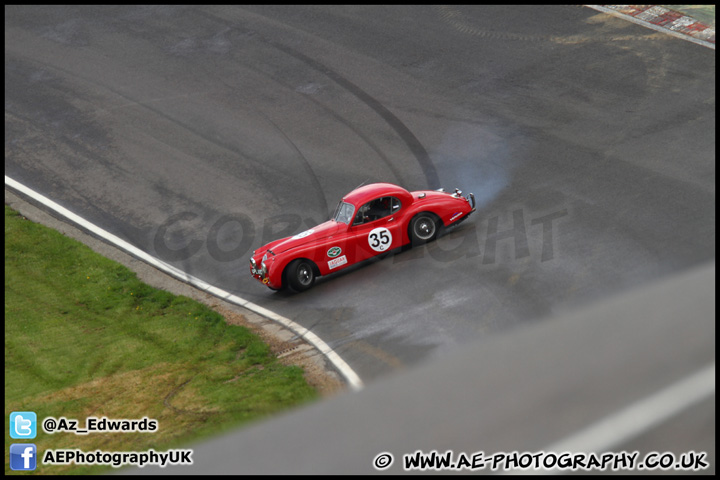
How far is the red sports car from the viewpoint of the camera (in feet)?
53.1

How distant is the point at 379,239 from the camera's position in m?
16.6

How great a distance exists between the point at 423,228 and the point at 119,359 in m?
7.03

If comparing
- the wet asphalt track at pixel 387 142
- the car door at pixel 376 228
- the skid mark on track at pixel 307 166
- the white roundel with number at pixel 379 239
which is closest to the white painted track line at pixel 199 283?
the wet asphalt track at pixel 387 142

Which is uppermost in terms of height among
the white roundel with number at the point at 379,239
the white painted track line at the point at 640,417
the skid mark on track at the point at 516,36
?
the white painted track line at the point at 640,417

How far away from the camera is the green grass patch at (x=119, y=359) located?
11805 millimetres

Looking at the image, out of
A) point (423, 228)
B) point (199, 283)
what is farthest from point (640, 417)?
point (199, 283)

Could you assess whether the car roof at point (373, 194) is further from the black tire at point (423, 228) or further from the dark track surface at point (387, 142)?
the dark track surface at point (387, 142)

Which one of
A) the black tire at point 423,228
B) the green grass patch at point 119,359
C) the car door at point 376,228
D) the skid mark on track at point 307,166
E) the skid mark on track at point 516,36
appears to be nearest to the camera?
the green grass patch at point 119,359

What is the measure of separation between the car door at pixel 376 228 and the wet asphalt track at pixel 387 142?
1.34 feet

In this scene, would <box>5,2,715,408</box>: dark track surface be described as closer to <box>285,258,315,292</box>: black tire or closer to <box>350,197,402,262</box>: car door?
<box>285,258,315,292</box>: black tire

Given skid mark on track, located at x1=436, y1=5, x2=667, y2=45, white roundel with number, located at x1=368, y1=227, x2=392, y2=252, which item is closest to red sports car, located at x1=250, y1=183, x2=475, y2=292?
white roundel with number, located at x1=368, y1=227, x2=392, y2=252

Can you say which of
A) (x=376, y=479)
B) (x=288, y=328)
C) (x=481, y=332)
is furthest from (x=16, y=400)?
(x=376, y=479)

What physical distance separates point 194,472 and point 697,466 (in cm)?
403

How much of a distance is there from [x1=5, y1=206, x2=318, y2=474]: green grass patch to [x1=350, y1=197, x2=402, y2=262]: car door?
323 centimetres
